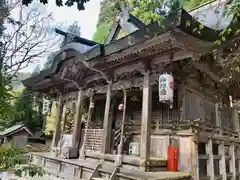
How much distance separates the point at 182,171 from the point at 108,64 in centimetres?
464

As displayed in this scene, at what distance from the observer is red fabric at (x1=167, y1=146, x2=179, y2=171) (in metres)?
6.63

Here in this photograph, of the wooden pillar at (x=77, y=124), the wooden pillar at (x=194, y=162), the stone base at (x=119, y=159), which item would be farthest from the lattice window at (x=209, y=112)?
the wooden pillar at (x=77, y=124)

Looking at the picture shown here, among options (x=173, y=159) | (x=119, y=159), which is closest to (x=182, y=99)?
(x=173, y=159)

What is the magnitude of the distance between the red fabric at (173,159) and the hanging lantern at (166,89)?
153cm

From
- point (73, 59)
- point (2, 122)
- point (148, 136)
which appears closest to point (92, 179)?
point (148, 136)

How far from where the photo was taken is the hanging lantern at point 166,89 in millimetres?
6441

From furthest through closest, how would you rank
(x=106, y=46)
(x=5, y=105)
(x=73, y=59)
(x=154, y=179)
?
(x=73, y=59) < (x=106, y=46) < (x=154, y=179) < (x=5, y=105)

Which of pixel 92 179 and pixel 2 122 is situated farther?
pixel 92 179

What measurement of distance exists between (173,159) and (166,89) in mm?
2184

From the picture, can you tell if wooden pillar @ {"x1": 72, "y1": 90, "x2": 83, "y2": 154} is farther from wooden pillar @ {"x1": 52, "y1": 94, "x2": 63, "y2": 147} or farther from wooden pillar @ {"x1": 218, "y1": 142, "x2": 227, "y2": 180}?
wooden pillar @ {"x1": 218, "y1": 142, "x2": 227, "y2": 180}

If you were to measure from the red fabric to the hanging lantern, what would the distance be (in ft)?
5.01

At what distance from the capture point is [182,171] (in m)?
6.46

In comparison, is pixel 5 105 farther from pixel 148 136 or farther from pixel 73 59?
pixel 73 59

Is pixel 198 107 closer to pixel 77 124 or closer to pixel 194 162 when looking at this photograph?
pixel 194 162
